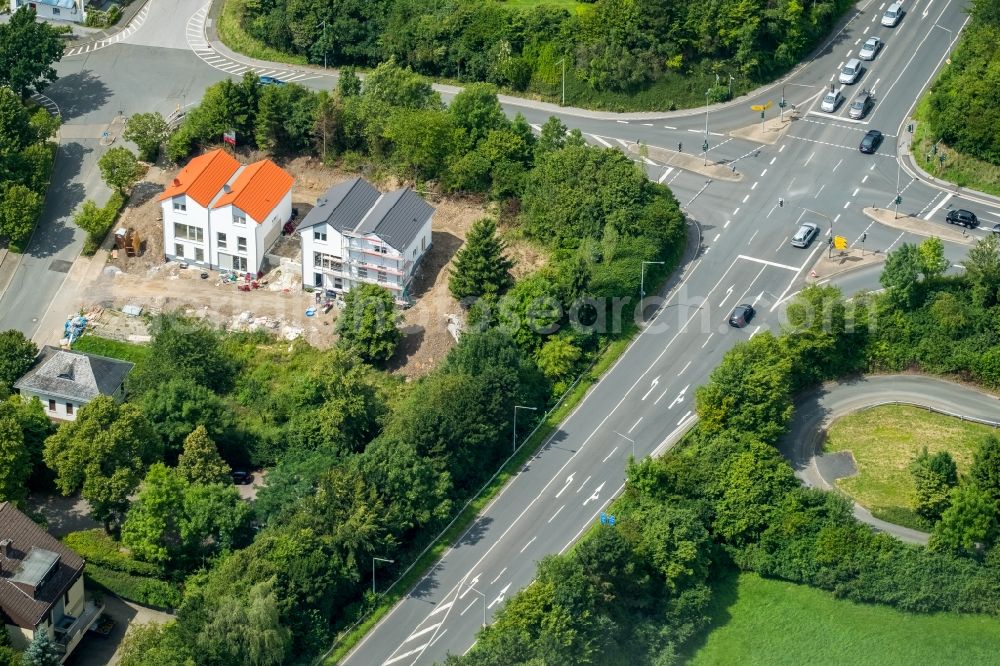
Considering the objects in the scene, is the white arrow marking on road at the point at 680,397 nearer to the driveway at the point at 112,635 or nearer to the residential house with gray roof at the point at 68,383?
the driveway at the point at 112,635

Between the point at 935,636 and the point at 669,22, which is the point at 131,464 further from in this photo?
the point at 669,22

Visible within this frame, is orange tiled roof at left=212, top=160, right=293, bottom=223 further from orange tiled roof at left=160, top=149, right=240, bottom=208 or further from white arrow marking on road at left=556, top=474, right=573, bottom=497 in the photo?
white arrow marking on road at left=556, top=474, right=573, bottom=497

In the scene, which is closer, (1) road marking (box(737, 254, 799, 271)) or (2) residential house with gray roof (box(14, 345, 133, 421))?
(2) residential house with gray roof (box(14, 345, 133, 421))

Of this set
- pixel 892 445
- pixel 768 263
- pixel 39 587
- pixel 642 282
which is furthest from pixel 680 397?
pixel 39 587

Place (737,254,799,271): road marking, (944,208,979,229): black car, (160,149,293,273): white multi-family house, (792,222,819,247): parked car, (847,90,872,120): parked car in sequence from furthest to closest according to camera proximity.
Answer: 1. (847,90,872,120): parked car
2. (944,208,979,229): black car
3. (160,149,293,273): white multi-family house
4. (792,222,819,247): parked car
5. (737,254,799,271): road marking

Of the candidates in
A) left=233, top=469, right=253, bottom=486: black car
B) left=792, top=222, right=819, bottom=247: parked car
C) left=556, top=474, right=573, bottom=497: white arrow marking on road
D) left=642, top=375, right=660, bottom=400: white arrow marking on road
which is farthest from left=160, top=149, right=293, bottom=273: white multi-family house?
left=792, top=222, right=819, bottom=247: parked car

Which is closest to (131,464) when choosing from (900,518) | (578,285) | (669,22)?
(578,285)

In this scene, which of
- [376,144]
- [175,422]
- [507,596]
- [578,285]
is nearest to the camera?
[507,596]
